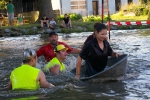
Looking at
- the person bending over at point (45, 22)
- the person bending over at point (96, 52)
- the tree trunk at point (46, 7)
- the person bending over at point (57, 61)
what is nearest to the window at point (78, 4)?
the tree trunk at point (46, 7)

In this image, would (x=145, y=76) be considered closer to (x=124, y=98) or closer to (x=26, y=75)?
(x=124, y=98)

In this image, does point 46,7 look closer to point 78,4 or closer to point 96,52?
point 78,4

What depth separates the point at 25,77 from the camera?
19.7 feet

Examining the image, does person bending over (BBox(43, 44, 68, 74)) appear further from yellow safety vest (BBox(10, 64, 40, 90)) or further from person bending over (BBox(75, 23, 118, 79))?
yellow safety vest (BBox(10, 64, 40, 90))

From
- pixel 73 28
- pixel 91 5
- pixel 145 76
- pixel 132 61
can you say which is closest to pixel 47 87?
pixel 145 76

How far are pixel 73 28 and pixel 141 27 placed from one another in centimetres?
512

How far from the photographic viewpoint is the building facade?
44.5 metres

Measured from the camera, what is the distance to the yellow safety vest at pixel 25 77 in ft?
19.6

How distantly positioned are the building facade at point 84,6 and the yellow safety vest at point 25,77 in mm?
37718

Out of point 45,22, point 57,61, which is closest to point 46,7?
point 45,22

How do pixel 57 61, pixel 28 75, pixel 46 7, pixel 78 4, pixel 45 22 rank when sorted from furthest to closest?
pixel 78 4
pixel 46 7
pixel 45 22
pixel 57 61
pixel 28 75

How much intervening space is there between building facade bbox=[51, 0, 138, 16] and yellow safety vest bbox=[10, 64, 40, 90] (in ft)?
124

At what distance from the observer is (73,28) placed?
26219 mm

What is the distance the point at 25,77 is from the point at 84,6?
1606 inches
